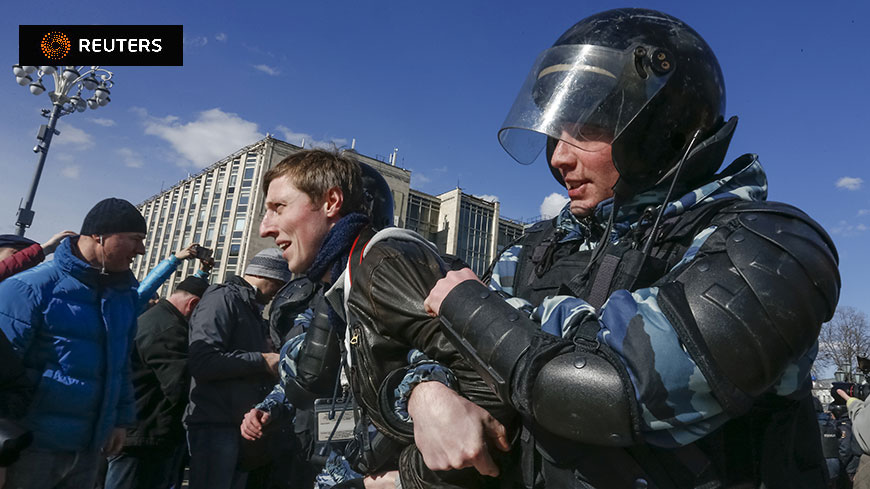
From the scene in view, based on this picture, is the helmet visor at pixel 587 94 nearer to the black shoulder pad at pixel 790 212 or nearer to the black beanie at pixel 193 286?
the black shoulder pad at pixel 790 212

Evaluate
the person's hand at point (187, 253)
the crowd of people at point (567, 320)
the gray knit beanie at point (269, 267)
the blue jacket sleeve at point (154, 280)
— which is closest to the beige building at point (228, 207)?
the person's hand at point (187, 253)

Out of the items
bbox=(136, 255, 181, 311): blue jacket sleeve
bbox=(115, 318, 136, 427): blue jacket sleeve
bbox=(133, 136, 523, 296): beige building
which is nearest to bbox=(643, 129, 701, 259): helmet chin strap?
bbox=(115, 318, 136, 427): blue jacket sleeve

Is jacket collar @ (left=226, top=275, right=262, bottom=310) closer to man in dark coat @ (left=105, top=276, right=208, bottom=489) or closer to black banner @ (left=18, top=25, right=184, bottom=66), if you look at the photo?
man in dark coat @ (left=105, top=276, right=208, bottom=489)

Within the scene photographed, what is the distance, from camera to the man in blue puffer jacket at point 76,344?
2.70m

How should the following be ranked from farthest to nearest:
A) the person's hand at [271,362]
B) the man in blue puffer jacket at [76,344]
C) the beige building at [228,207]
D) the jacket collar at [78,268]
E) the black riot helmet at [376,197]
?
the beige building at [228,207] → the person's hand at [271,362] → the jacket collar at [78,268] → the man in blue puffer jacket at [76,344] → the black riot helmet at [376,197]

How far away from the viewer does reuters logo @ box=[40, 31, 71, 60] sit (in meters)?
8.77

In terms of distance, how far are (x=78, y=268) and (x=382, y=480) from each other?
2374 millimetres

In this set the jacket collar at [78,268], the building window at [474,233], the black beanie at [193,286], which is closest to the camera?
the jacket collar at [78,268]

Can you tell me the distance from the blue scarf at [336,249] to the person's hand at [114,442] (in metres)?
2.07

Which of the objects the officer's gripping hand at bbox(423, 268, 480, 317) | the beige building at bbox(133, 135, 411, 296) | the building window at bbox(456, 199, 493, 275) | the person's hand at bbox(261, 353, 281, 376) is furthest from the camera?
the building window at bbox(456, 199, 493, 275)

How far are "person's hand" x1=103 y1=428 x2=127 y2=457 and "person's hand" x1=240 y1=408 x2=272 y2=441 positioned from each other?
751 mm

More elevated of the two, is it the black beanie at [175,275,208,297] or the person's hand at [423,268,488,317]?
the black beanie at [175,275,208,297]

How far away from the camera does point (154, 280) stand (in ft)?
14.2

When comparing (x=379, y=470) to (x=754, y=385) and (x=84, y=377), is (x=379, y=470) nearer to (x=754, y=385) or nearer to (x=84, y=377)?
(x=754, y=385)
